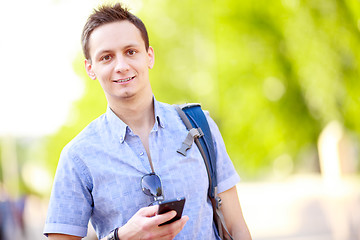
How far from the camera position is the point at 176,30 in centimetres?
2491

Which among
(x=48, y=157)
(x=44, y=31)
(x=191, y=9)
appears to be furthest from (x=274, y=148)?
(x=48, y=157)

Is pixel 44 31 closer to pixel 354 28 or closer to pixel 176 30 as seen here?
pixel 176 30

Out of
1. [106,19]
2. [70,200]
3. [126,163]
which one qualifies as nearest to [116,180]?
[126,163]

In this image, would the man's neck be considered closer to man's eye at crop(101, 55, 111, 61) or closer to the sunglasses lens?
man's eye at crop(101, 55, 111, 61)

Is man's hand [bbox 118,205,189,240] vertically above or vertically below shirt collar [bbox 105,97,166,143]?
below

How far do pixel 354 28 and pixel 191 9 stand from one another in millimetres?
11943

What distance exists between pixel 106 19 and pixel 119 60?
0.78 ft

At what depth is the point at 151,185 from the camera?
2.77 metres

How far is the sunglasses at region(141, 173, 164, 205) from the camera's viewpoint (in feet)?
9.08

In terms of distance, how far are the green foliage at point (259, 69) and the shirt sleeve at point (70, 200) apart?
1037cm

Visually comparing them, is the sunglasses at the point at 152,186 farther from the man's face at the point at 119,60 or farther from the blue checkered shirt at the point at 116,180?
the man's face at the point at 119,60

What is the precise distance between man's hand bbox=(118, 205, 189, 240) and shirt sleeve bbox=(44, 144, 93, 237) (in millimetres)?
280

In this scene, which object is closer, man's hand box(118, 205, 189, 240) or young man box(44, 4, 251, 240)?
man's hand box(118, 205, 189, 240)

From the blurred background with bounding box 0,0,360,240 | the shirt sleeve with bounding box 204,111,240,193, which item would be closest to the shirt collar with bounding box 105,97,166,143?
the shirt sleeve with bounding box 204,111,240,193
